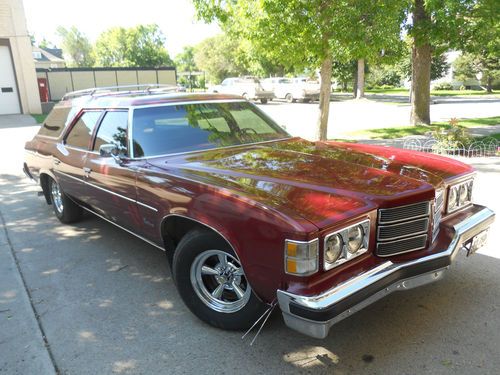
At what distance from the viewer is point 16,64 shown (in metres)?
21.4

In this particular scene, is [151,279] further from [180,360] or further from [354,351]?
[354,351]

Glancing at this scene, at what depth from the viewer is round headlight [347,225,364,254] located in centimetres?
270

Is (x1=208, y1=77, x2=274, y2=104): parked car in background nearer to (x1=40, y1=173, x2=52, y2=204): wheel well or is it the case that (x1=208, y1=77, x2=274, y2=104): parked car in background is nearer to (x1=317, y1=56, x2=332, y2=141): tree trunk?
(x1=317, y1=56, x2=332, y2=141): tree trunk

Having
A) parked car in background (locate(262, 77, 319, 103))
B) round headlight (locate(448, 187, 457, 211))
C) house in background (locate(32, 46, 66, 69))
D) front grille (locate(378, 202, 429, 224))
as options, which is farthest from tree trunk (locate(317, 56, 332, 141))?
house in background (locate(32, 46, 66, 69))

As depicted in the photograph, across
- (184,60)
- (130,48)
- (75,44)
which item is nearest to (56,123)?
(130,48)

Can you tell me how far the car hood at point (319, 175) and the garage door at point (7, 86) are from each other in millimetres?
21452

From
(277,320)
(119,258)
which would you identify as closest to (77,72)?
(119,258)

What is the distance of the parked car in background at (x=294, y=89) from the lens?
1147 inches

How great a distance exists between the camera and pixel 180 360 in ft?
9.67

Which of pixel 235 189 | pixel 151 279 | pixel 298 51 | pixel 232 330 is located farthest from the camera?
pixel 298 51

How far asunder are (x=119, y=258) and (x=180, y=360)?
1.99 meters

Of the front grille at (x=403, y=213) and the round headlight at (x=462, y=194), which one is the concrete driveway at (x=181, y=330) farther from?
the front grille at (x=403, y=213)

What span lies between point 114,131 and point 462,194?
325 cm

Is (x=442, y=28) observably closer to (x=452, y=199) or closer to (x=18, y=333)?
(x=452, y=199)
